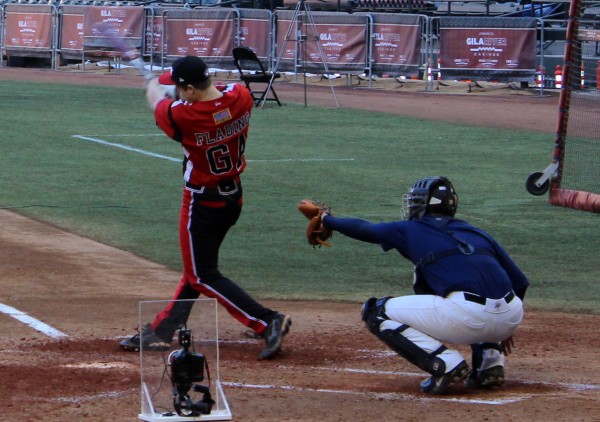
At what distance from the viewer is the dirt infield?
543 cm

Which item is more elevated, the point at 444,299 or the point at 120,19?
the point at 444,299

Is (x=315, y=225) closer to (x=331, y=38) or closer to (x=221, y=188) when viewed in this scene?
(x=221, y=188)

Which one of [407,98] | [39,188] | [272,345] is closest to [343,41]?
[407,98]

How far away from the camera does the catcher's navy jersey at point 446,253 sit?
19.1ft

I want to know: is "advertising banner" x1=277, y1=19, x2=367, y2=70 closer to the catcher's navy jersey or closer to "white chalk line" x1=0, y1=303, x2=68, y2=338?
"white chalk line" x1=0, y1=303, x2=68, y2=338

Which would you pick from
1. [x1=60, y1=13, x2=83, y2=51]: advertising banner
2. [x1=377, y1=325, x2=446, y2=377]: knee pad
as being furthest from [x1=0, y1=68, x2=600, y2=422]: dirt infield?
[x1=60, y1=13, x2=83, y2=51]: advertising banner

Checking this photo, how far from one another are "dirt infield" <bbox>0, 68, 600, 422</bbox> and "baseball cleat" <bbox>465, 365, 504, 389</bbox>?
0.05m

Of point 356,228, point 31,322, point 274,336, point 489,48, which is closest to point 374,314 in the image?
point 356,228

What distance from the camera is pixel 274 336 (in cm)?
655

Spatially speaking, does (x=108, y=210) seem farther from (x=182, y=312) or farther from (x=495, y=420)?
(x=495, y=420)

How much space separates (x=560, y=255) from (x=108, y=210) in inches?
194

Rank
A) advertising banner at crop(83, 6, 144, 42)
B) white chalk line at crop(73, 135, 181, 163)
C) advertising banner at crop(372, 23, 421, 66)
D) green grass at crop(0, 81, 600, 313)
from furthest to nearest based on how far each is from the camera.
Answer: advertising banner at crop(83, 6, 144, 42) → advertising banner at crop(372, 23, 421, 66) → white chalk line at crop(73, 135, 181, 163) → green grass at crop(0, 81, 600, 313)

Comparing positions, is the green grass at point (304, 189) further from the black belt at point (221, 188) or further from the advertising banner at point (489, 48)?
the advertising banner at point (489, 48)

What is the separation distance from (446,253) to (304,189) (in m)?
8.07
